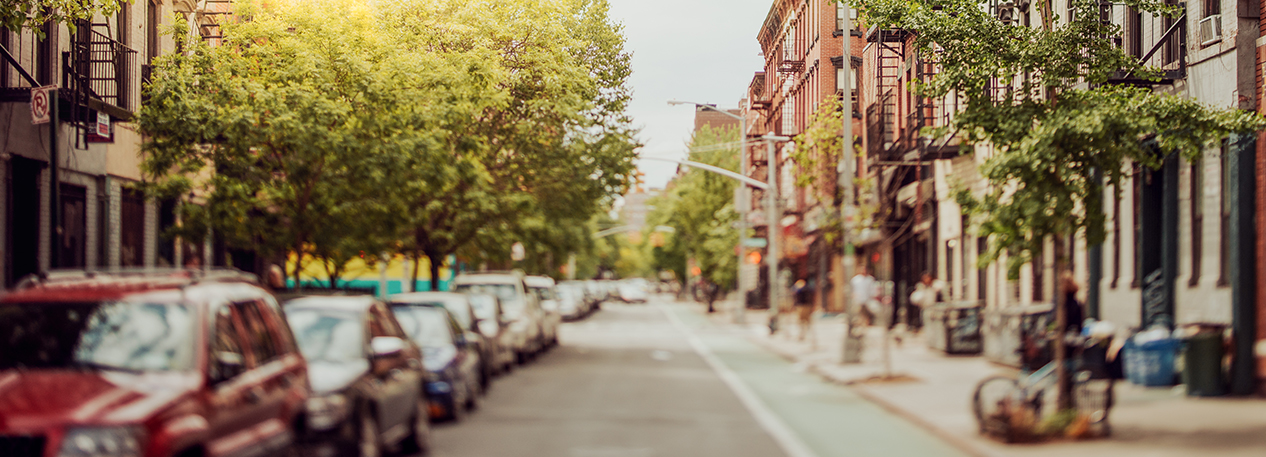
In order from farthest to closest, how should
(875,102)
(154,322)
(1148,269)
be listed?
(875,102), (1148,269), (154,322)

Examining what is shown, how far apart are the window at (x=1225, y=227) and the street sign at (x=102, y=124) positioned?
628 inches

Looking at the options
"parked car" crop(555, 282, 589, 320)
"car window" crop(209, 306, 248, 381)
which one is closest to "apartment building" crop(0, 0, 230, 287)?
"car window" crop(209, 306, 248, 381)

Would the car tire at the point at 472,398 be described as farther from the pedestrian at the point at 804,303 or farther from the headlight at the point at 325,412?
the pedestrian at the point at 804,303

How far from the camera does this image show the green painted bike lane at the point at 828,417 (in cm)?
1227

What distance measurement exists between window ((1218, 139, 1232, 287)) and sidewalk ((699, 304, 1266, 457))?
6.21 ft

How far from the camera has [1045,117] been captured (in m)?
13.2

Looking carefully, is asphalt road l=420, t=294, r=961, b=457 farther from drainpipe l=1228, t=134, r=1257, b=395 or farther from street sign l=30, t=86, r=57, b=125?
street sign l=30, t=86, r=57, b=125

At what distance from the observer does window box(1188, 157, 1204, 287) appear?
713 inches

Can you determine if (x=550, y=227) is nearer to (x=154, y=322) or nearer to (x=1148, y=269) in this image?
(x=1148, y=269)

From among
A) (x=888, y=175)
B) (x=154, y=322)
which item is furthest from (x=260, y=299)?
(x=888, y=175)

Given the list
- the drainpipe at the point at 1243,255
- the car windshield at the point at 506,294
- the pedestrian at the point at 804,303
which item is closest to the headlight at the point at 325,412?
the drainpipe at the point at 1243,255

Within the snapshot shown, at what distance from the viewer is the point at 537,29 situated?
2128 cm

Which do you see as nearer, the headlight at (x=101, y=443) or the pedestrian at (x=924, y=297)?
the headlight at (x=101, y=443)

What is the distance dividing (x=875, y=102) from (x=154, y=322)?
74.5 ft
